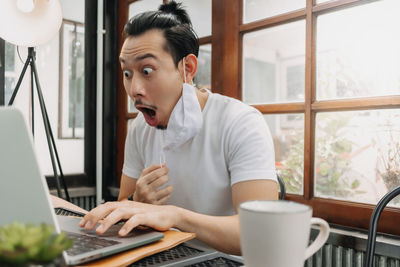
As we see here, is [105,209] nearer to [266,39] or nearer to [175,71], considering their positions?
[175,71]

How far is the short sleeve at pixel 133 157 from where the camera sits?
4.46 ft

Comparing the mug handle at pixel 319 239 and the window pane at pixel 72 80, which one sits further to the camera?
the window pane at pixel 72 80

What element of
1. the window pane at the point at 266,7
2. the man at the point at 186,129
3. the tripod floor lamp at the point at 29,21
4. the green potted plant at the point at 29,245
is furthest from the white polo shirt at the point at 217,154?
the tripod floor lamp at the point at 29,21

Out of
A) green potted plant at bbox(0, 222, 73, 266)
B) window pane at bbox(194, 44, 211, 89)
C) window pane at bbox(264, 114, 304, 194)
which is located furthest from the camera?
window pane at bbox(194, 44, 211, 89)

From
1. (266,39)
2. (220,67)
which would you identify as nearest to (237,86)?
(220,67)

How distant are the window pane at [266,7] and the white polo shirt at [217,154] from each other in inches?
25.4

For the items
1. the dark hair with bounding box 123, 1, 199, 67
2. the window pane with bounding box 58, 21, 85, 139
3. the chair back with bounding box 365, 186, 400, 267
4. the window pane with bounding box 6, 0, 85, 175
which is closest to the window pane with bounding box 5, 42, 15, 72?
the window pane with bounding box 6, 0, 85, 175

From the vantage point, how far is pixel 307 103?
4.83ft

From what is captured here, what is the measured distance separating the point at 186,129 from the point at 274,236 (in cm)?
76

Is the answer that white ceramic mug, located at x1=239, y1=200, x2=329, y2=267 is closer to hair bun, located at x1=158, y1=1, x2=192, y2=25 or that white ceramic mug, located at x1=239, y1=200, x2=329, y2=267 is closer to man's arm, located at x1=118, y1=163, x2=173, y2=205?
man's arm, located at x1=118, y1=163, x2=173, y2=205

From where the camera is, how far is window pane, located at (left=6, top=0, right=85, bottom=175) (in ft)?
7.45

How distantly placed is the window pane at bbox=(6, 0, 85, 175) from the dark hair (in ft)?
4.69

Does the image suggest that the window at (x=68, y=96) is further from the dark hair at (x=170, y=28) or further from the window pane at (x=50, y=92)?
the dark hair at (x=170, y=28)

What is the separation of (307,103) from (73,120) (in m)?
1.70
